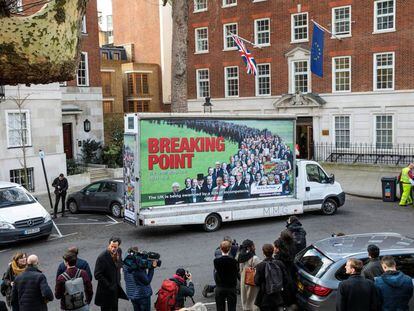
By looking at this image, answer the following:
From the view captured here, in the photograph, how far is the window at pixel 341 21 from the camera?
1251 inches

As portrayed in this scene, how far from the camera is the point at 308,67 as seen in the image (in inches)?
1324

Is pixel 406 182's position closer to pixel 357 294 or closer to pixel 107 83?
pixel 357 294

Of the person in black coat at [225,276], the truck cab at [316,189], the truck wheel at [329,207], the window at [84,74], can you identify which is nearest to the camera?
the person in black coat at [225,276]

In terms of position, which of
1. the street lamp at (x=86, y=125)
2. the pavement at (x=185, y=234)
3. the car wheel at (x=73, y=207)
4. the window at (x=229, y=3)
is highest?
the window at (x=229, y=3)

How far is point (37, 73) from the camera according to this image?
3.16m

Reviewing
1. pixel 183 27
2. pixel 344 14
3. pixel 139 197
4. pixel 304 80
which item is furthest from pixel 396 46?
pixel 139 197

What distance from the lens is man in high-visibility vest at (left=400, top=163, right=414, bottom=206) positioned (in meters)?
19.2

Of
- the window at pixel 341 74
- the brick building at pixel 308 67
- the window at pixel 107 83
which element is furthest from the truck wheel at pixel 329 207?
the window at pixel 107 83

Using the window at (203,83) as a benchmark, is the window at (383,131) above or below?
below

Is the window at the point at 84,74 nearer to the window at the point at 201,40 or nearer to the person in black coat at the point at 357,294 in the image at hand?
the window at the point at 201,40

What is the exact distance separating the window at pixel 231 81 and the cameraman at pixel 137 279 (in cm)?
3006

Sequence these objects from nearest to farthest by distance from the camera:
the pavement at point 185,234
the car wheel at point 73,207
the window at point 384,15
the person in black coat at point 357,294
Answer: the person in black coat at point 357,294, the pavement at point 185,234, the car wheel at point 73,207, the window at point 384,15

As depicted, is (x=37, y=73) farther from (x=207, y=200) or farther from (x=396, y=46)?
(x=396, y=46)

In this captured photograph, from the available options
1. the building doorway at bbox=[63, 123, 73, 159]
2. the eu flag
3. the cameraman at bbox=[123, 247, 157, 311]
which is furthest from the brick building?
the cameraman at bbox=[123, 247, 157, 311]
